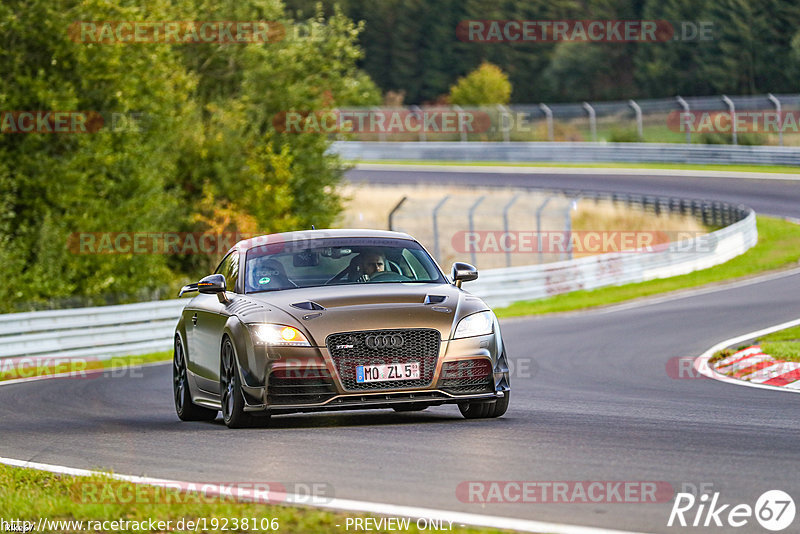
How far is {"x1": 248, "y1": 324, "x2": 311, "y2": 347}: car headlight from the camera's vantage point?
30.5 feet

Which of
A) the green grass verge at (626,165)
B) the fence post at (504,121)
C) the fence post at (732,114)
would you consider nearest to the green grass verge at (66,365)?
the green grass verge at (626,165)

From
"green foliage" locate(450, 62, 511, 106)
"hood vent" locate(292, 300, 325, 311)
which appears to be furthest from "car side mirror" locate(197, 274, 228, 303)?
"green foliage" locate(450, 62, 511, 106)

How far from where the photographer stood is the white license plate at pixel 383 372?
9.24m

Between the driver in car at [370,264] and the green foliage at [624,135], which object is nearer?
the driver in car at [370,264]

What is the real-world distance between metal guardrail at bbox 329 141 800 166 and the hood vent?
41.6m

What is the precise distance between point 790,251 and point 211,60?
59.6ft

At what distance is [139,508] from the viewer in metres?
6.69

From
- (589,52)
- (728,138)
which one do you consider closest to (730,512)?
(728,138)

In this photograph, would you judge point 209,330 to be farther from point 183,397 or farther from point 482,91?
point 482,91

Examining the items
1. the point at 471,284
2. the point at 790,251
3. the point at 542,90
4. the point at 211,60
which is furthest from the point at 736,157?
the point at 542,90

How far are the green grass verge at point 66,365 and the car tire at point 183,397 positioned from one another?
8056mm

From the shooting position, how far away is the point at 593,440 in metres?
8.55

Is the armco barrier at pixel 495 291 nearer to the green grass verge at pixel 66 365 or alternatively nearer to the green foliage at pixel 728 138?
the green grass verge at pixel 66 365

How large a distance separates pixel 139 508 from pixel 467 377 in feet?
11.2
